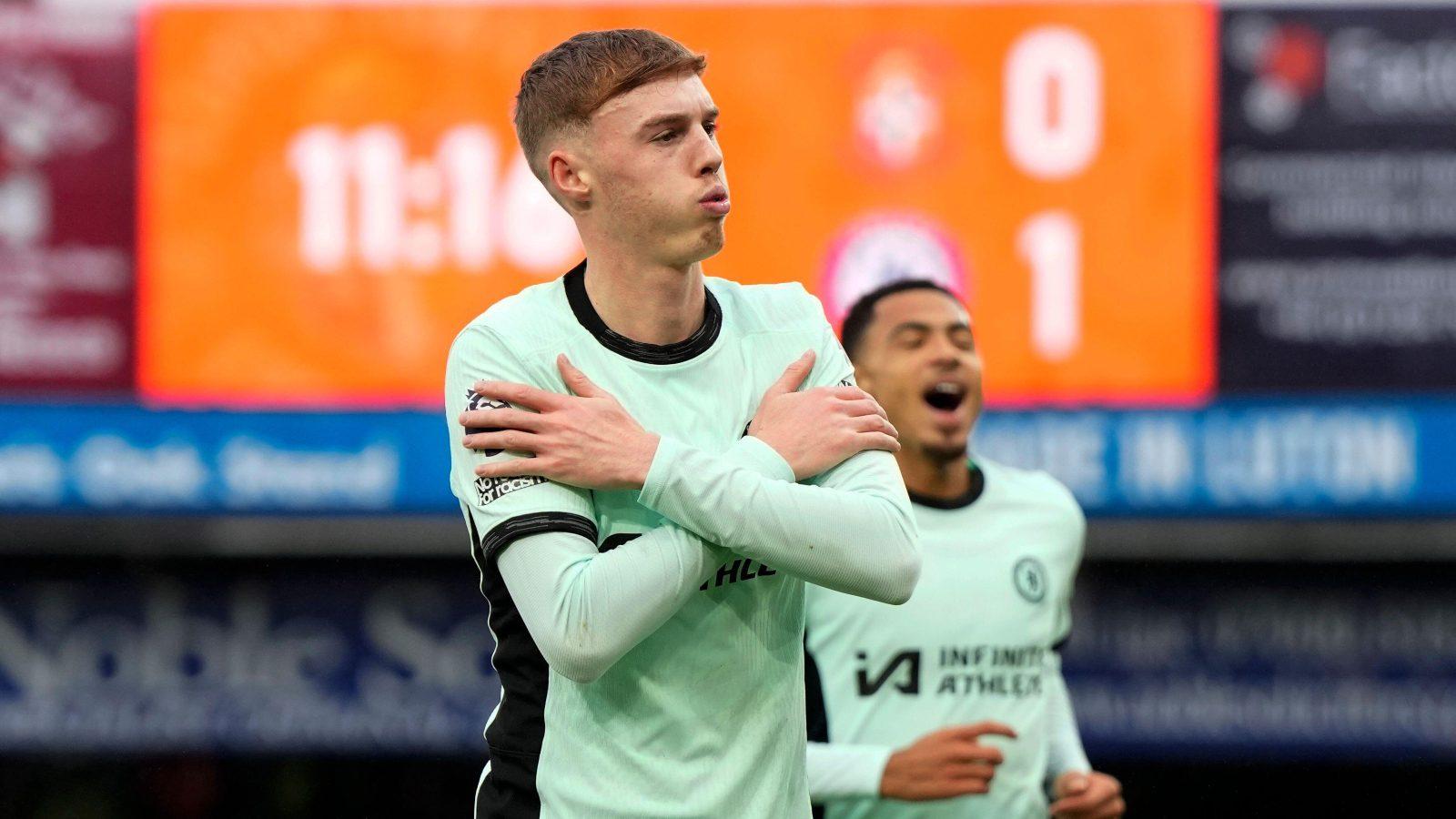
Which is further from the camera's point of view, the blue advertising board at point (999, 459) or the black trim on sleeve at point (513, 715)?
the blue advertising board at point (999, 459)

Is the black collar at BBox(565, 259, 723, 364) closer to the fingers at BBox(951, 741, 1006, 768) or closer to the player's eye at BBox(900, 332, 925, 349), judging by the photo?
the fingers at BBox(951, 741, 1006, 768)

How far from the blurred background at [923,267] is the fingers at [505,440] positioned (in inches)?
114

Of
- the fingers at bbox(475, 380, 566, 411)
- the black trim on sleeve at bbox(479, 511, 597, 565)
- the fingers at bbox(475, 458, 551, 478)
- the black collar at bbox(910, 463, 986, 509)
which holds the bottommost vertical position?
the black collar at bbox(910, 463, 986, 509)

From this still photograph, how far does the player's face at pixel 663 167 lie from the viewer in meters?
1.96

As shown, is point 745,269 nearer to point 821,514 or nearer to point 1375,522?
point 1375,522

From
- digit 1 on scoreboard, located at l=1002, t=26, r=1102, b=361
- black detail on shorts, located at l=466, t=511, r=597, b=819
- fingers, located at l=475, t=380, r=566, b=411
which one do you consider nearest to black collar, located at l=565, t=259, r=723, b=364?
fingers, located at l=475, t=380, r=566, b=411

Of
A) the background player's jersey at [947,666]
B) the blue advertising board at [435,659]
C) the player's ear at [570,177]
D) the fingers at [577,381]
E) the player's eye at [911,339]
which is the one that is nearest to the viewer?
the fingers at [577,381]

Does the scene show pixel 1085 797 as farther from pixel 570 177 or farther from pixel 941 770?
pixel 570 177

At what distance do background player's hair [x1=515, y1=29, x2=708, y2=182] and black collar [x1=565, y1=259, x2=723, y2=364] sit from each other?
186 millimetres

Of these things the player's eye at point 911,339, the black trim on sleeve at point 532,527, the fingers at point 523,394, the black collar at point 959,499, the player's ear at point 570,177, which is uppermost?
the player's ear at point 570,177

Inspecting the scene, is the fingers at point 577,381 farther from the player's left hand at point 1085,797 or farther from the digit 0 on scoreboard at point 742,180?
the digit 0 on scoreboard at point 742,180

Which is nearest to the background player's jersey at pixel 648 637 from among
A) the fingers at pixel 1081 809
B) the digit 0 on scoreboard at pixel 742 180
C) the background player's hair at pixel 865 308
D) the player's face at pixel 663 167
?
the player's face at pixel 663 167

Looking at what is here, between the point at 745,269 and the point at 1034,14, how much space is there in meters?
1.05

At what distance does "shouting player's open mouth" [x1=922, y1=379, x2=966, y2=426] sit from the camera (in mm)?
3100
